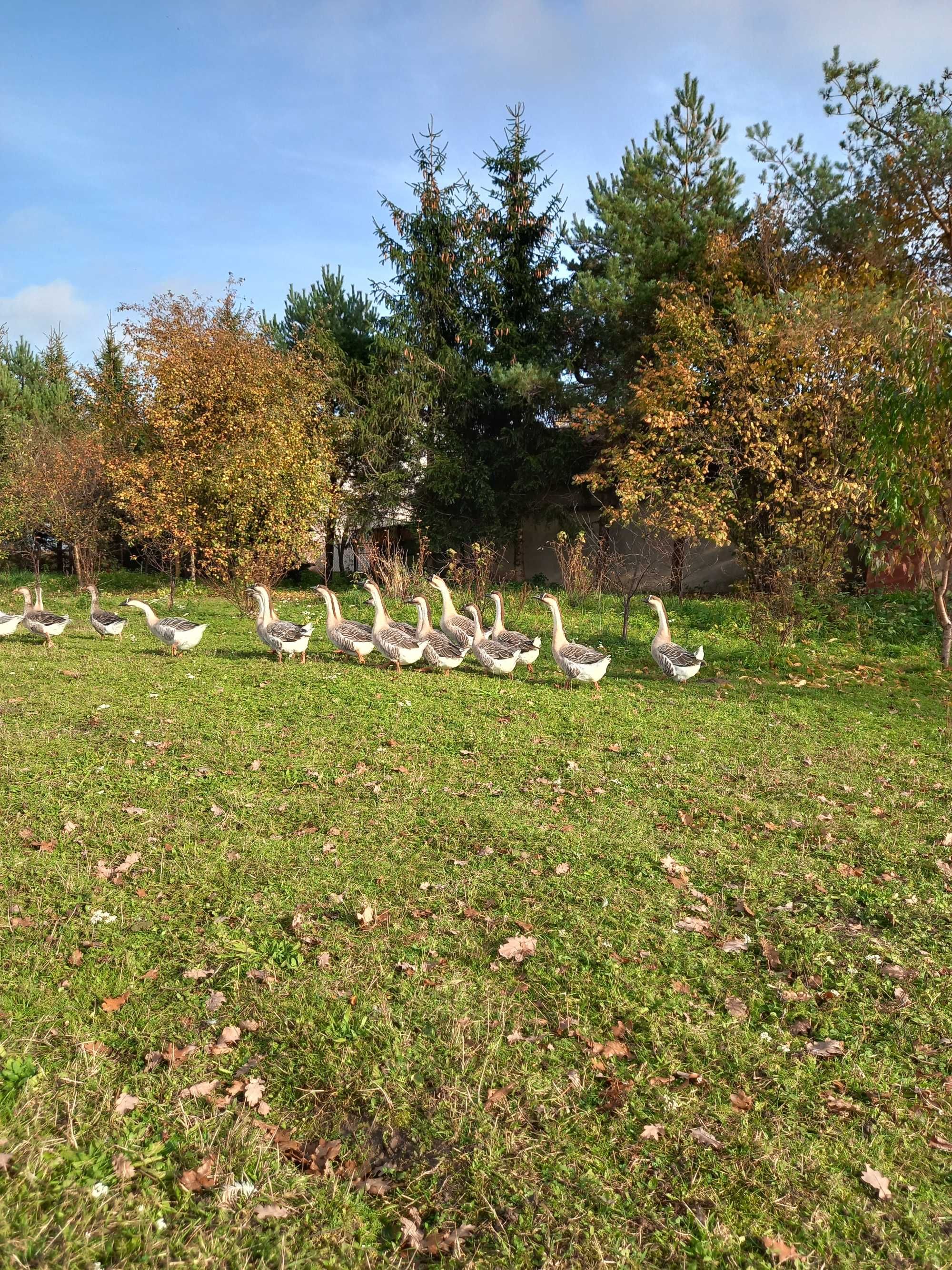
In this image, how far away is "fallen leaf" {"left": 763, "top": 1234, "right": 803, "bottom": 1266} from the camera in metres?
2.94

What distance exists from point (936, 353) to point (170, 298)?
67.6 ft

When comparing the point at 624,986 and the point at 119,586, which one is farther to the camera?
the point at 119,586

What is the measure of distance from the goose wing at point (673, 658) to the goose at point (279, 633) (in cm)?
567

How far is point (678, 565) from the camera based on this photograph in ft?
78.5

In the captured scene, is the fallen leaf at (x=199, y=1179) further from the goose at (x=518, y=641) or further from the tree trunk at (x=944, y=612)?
the tree trunk at (x=944, y=612)

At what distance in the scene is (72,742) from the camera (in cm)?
827

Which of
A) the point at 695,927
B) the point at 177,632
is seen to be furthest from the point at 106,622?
the point at 695,927

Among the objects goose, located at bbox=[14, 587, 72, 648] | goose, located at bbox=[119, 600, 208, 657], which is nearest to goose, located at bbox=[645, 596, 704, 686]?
goose, located at bbox=[119, 600, 208, 657]

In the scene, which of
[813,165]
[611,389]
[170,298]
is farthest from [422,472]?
[813,165]

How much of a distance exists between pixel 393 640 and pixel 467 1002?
8435 millimetres

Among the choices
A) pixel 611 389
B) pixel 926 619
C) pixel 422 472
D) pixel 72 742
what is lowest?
pixel 72 742

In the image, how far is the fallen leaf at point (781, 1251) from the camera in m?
2.94

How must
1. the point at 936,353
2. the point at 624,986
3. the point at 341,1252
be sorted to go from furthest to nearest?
the point at 936,353
the point at 624,986
the point at 341,1252

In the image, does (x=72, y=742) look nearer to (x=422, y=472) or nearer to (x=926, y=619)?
(x=926, y=619)
